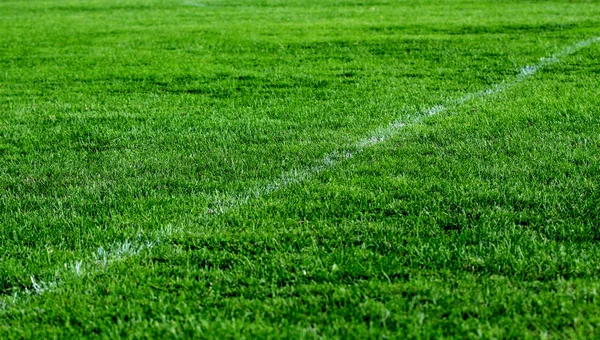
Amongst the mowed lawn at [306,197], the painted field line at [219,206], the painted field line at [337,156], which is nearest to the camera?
the mowed lawn at [306,197]

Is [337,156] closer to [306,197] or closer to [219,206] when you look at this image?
[306,197]

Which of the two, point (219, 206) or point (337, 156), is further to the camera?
point (337, 156)

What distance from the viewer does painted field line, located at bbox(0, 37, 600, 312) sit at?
3264 millimetres

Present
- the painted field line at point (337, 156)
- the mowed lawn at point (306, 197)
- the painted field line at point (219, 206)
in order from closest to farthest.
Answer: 1. the mowed lawn at point (306, 197)
2. the painted field line at point (219, 206)
3. the painted field line at point (337, 156)

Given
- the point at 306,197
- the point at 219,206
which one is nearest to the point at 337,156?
the point at 306,197

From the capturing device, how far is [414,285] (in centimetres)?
308

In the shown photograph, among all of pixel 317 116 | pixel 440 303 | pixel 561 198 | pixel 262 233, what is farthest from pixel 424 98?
pixel 440 303

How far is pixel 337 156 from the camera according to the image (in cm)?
504

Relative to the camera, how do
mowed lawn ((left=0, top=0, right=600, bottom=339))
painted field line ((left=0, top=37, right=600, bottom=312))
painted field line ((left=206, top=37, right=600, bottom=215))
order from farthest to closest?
painted field line ((left=206, top=37, right=600, bottom=215)) < painted field line ((left=0, top=37, right=600, bottom=312)) < mowed lawn ((left=0, top=0, right=600, bottom=339))

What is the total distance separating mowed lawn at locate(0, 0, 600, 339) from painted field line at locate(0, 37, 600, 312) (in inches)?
0.6

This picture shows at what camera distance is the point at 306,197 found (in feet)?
13.8

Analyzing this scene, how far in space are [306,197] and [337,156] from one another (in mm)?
913

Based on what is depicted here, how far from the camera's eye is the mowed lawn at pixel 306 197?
9.70ft

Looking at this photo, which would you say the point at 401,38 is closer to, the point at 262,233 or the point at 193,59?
the point at 193,59
